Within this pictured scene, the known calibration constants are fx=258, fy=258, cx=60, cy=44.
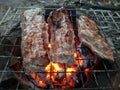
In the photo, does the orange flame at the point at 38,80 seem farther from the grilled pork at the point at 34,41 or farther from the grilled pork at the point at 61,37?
the grilled pork at the point at 61,37

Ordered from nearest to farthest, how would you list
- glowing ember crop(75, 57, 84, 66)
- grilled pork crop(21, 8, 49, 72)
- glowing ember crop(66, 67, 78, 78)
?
1. grilled pork crop(21, 8, 49, 72)
2. glowing ember crop(66, 67, 78, 78)
3. glowing ember crop(75, 57, 84, 66)

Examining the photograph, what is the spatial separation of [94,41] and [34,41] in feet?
2.35

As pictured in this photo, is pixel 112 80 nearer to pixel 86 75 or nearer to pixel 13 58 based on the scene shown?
pixel 86 75

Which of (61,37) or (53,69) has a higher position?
(61,37)

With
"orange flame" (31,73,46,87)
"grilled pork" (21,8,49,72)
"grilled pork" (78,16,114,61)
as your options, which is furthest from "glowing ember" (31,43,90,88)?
"grilled pork" (78,16,114,61)

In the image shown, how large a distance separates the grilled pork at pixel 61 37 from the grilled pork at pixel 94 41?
145 millimetres

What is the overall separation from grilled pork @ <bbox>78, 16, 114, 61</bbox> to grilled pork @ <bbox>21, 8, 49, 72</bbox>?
46 cm

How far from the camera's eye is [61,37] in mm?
3037

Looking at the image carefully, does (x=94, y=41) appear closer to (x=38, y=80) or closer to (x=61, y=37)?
(x=61, y=37)

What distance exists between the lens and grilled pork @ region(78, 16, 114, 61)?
2926 mm

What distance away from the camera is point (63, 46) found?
2.88 m

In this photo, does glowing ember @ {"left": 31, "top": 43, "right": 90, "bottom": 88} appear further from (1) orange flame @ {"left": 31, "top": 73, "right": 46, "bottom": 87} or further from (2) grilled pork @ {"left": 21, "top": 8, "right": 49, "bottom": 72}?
(2) grilled pork @ {"left": 21, "top": 8, "right": 49, "bottom": 72}

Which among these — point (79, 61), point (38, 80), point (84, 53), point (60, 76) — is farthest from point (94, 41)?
point (38, 80)

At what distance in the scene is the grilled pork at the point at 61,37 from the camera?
274cm
